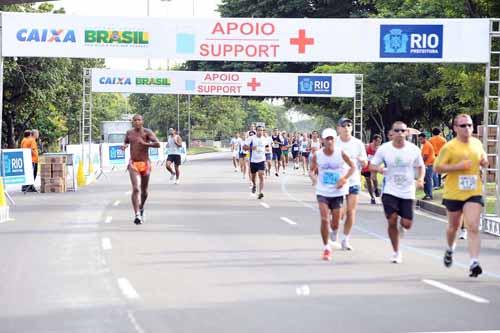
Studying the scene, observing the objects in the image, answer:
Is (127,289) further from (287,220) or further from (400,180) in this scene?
(287,220)

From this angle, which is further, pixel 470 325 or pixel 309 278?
pixel 309 278

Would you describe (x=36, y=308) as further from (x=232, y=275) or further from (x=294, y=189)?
(x=294, y=189)

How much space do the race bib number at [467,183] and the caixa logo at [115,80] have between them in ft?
110

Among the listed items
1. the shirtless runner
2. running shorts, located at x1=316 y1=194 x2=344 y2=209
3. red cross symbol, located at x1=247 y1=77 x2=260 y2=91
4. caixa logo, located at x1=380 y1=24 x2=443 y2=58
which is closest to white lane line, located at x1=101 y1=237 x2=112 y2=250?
the shirtless runner

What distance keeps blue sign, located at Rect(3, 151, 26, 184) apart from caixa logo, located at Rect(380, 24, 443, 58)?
11147 millimetres

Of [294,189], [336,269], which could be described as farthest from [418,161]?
[294,189]

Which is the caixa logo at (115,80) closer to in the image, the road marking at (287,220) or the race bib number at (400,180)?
the road marking at (287,220)

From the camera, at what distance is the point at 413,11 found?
46.9 meters

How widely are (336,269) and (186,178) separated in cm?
2668

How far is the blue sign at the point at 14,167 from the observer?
26750 millimetres

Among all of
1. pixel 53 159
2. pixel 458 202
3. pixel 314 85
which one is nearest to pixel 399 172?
pixel 458 202

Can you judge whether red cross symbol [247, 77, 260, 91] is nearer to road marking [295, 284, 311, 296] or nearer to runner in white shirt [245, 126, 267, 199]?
runner in white shirt [245, 126, 267, 199]

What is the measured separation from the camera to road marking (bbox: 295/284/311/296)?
10175mm

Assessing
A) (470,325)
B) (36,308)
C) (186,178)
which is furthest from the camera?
(186,178)
